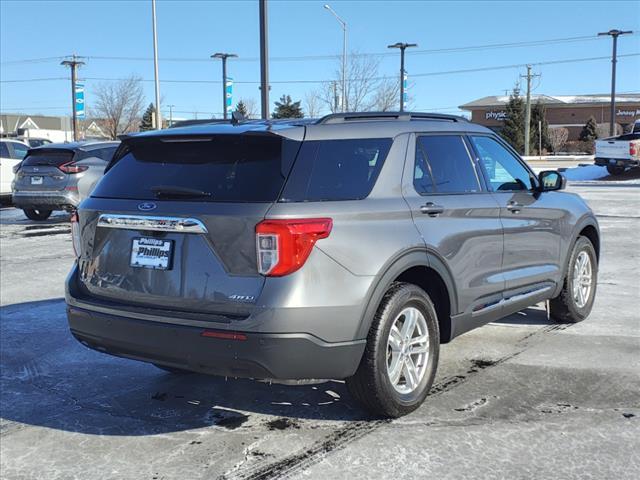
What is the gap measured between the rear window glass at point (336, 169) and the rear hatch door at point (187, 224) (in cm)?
8

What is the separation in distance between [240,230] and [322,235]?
1.39 feet

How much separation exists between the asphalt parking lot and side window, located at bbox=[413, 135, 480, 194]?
1.36 m

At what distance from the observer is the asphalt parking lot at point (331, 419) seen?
11.5 feet

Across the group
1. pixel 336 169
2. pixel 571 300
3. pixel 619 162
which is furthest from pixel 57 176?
pixel 619 162

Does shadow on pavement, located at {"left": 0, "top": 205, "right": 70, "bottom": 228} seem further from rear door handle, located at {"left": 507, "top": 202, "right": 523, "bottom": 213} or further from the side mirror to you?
rear door handle, located at {"left": 507, "top": 202, "right": 523, "bottom": 213}

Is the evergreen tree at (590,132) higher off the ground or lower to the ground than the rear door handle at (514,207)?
higher

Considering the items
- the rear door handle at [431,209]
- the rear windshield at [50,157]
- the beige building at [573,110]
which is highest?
the beige building at [573,110]

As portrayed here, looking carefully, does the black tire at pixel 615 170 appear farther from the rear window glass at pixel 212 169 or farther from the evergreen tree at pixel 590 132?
the evergreen tree at pixel 590 132

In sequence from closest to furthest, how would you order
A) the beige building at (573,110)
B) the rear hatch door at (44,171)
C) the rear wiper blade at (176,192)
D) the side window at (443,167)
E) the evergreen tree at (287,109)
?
the rear wiper blade at (176,192) < the side window at (443,167) < the rear hatch door at (44,171) < the evergreen tree at (287,109) < the beige building at (573,110)

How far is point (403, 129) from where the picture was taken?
170 inches

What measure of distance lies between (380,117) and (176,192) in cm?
141

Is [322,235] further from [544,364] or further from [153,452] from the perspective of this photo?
[544,364]

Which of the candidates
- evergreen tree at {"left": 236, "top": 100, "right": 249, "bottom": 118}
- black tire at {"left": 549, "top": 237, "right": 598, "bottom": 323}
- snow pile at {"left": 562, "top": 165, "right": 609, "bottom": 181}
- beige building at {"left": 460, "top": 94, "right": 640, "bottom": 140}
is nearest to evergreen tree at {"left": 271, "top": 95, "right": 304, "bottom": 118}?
evergreen tree at {"left": 236, "top": 100, "right": 249, "bottom": 118}

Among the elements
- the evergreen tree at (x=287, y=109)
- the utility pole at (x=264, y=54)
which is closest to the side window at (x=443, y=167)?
the utility pole at (x=264, y=54)
